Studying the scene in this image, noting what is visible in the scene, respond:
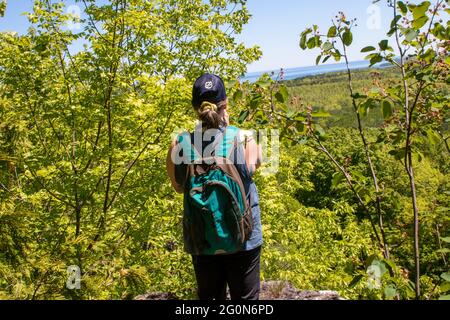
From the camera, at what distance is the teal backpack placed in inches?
84.3

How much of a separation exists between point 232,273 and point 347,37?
63.4 inches

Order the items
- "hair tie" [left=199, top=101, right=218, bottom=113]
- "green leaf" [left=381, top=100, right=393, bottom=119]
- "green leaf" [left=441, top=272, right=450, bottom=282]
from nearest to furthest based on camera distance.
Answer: "green leaf" [left=441, top=272, right=450, bottom=282] → "green leaf" [left=381, top=100, right=393, bottom=119] → "hair tie" [left=199, top=101, right=218, bottom=113]

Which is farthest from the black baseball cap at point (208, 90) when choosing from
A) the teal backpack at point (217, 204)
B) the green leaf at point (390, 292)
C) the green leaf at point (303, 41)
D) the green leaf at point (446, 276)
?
the green leaf at point (446, 276)

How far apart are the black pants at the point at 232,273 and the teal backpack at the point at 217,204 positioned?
0.43 ft

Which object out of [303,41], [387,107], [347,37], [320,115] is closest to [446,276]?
[387,107]

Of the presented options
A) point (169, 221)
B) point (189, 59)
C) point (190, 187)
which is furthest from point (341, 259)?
point (190, 187)

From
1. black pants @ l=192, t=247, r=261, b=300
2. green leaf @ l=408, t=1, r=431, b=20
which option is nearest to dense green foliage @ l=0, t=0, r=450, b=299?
green leaf @ l=408, t=1, r=431, b=20

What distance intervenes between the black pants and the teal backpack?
0.43ft

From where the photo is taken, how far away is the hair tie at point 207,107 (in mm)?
2265

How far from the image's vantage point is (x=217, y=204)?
7.02 ft

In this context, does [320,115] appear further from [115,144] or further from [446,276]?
[115,144]

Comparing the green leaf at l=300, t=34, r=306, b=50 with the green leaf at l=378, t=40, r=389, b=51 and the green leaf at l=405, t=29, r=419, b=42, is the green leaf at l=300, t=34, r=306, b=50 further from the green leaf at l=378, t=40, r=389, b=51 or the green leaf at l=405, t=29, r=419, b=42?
the green leaf at l=405, t=29, r=419, b=42

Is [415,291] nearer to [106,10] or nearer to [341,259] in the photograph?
[106,10]
